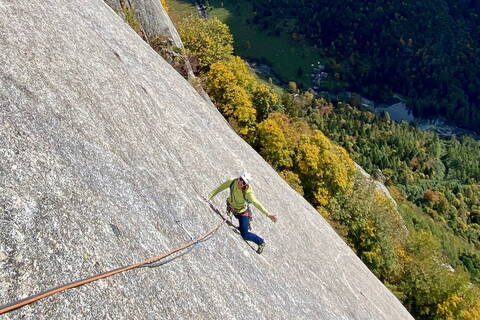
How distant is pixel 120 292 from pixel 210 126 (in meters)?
16.2

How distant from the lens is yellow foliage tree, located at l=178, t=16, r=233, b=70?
6000 cm

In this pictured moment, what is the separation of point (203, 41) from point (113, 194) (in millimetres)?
53154

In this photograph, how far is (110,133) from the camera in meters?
13.8

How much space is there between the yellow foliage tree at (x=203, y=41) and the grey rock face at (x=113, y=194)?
37.5 m

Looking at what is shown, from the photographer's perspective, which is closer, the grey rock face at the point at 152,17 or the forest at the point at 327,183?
the grey rock face at the point at 152,17

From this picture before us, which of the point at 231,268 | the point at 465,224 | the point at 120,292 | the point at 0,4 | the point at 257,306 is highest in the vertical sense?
the point at 0,4

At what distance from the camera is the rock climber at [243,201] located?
50.0 ft

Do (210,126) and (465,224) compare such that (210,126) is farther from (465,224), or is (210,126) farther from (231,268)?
(465,224)

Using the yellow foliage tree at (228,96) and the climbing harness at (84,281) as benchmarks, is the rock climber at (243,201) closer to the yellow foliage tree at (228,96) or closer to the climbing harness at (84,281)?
the climbing harness at (84,281)

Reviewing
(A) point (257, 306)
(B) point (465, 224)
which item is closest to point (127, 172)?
(A) point (257, 306)

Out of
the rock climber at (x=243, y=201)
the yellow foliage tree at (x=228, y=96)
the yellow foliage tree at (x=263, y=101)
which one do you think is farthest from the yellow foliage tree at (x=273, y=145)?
the rock climber at (x=243, y=201)

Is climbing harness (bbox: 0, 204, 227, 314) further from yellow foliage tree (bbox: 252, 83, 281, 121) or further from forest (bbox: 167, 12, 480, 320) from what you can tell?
yellow foliage tree (bbox: 252, 83, 281, 121)

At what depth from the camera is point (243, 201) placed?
1570 cm

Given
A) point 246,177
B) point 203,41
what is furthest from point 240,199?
point 203,41
